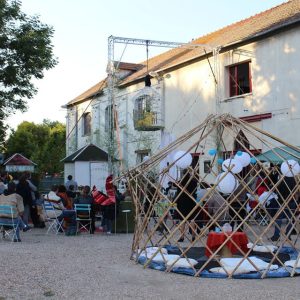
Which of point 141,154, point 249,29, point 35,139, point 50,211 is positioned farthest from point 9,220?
point 35,139

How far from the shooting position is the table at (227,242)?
8258 mm

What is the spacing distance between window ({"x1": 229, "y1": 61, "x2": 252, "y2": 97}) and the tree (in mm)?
6351

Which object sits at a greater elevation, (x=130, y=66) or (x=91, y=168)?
(x=130, y=66)

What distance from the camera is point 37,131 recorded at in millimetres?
55000

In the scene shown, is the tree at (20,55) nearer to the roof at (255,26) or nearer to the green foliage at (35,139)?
the roof at (255,26)

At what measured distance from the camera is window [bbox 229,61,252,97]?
18188 millimetres

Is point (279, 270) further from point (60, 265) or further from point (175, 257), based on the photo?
point (60, 265)

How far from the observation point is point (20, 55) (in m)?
15.7

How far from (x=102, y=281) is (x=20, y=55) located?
1027cm

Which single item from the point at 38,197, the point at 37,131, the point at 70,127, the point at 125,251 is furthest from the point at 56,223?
the point at 37,131

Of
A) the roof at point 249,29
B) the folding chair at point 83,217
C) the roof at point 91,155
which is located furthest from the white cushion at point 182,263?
the roof at point 91,155

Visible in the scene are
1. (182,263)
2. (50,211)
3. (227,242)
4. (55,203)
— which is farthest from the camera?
(55,203)

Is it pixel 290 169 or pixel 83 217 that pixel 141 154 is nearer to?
pixel 83 217

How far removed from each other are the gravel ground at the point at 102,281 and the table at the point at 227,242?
40.7 inches
